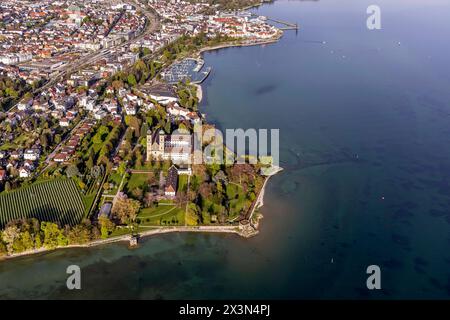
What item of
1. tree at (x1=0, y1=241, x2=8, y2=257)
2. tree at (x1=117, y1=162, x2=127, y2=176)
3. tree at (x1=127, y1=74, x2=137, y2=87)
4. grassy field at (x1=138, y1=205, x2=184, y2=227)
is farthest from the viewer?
tree at (x1=127, y1=74, x2=137, y2=87)

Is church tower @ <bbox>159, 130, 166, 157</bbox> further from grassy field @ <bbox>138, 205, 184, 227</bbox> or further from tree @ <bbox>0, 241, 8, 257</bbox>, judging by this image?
tree @ <bbox>0, 241, 8, 257</bbox>

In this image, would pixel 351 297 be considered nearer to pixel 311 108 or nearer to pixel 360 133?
pixel 360 133

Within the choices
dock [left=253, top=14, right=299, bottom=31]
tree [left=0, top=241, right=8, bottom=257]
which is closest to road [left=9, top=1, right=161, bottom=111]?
tree [left=0, top=241, right=8, bottom=257]

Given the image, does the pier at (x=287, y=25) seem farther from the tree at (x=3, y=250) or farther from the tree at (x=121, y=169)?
the tree at (x=3, y=250)

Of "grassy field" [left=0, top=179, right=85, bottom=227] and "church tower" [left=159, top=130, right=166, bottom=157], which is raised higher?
"church tower" [left=159, top=130, right=166, bottom=157]

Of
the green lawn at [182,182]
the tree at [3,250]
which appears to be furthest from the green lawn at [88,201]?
the green lawn at [182,182]
